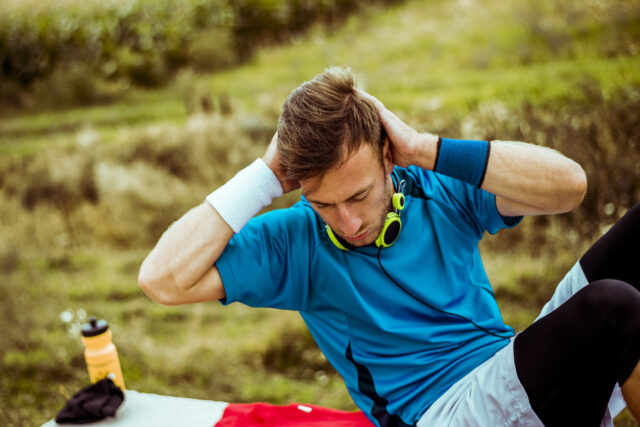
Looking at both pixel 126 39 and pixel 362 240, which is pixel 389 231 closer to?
pixel 362 240

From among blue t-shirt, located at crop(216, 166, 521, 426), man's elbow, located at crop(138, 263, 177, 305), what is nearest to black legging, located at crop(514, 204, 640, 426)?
blue t-shirt, located at crop(216, 166, 521, 426)

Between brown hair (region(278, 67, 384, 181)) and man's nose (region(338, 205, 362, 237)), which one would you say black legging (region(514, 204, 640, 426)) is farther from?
brown hair (region(278, 67, 384, 181))

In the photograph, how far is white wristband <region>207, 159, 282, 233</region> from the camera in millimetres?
1805

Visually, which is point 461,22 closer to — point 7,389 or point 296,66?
point 296,66

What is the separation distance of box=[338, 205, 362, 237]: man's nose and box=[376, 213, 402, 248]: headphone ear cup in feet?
0.34

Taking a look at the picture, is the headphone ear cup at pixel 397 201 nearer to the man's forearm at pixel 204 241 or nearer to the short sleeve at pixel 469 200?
the short sleeve at pixel 469 200


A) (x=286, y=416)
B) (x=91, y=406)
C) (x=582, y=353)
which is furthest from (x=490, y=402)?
(x=91, y=406)

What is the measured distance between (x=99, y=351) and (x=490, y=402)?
1.60 metres

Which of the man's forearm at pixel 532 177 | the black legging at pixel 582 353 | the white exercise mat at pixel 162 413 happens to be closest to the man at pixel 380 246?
the man's forearm at pixel 532 177

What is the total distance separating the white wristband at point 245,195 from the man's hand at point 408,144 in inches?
15.7

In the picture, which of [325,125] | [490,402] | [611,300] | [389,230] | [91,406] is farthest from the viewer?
[91,406]

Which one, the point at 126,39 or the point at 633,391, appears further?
the point at 126,39

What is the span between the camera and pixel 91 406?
7.24ft

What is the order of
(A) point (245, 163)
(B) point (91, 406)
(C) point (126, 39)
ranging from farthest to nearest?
1. (C) point (126, 39)
2. (A) point (245, 163)
3. (B) point (91, 406)
